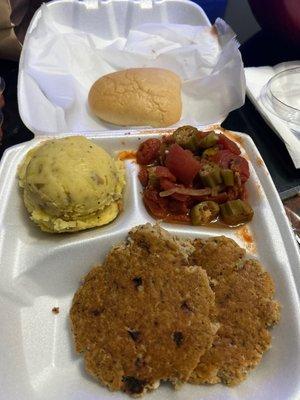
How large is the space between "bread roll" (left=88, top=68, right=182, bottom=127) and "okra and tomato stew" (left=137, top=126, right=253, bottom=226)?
18.4 inches

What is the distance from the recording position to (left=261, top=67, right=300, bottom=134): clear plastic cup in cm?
194

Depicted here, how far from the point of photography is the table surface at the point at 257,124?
180cm

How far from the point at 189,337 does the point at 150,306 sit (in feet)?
0.46

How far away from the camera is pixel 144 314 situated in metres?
1.19

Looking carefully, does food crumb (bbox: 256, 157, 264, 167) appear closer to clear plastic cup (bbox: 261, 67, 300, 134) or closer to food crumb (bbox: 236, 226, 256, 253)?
food crumb (bbox: 236, 226, 256, 253)

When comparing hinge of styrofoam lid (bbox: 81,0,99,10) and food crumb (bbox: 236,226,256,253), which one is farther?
hinge of styrofoam lid (bbox: 81,0,99,10)

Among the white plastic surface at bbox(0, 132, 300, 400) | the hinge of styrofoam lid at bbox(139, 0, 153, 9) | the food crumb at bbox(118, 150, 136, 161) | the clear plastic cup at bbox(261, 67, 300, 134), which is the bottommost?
the white plastic surface at bbox(0, 132, 300, 400)

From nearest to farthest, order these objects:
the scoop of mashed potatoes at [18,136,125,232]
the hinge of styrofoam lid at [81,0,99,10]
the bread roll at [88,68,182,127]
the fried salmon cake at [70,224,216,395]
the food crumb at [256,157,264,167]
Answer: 1. the fried salmon cake at [70,224,216,395]
2. the scoop of mashed potatoes at [18,136,125,232]
3. the food crumb at [256,157,264,167]
4. the bread roll at [88,68,182,127]
5. the hinge of styrofoam lid at [81,0,99,10]

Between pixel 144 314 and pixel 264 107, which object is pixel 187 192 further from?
pixel 264 107

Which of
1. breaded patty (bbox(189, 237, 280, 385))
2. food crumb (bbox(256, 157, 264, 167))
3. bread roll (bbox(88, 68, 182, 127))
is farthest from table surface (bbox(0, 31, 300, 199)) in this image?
breaded patty (bbox(189, 237, 280, 385))

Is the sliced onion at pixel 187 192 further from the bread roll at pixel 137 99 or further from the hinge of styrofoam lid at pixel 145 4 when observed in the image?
the hinge of styrofoam lid at pixel 145 4

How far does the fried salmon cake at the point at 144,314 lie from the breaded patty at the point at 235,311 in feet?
0.17

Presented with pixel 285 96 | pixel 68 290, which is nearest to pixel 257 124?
pixel 285 96

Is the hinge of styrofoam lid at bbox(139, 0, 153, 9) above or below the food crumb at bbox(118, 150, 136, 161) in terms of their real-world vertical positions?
above
